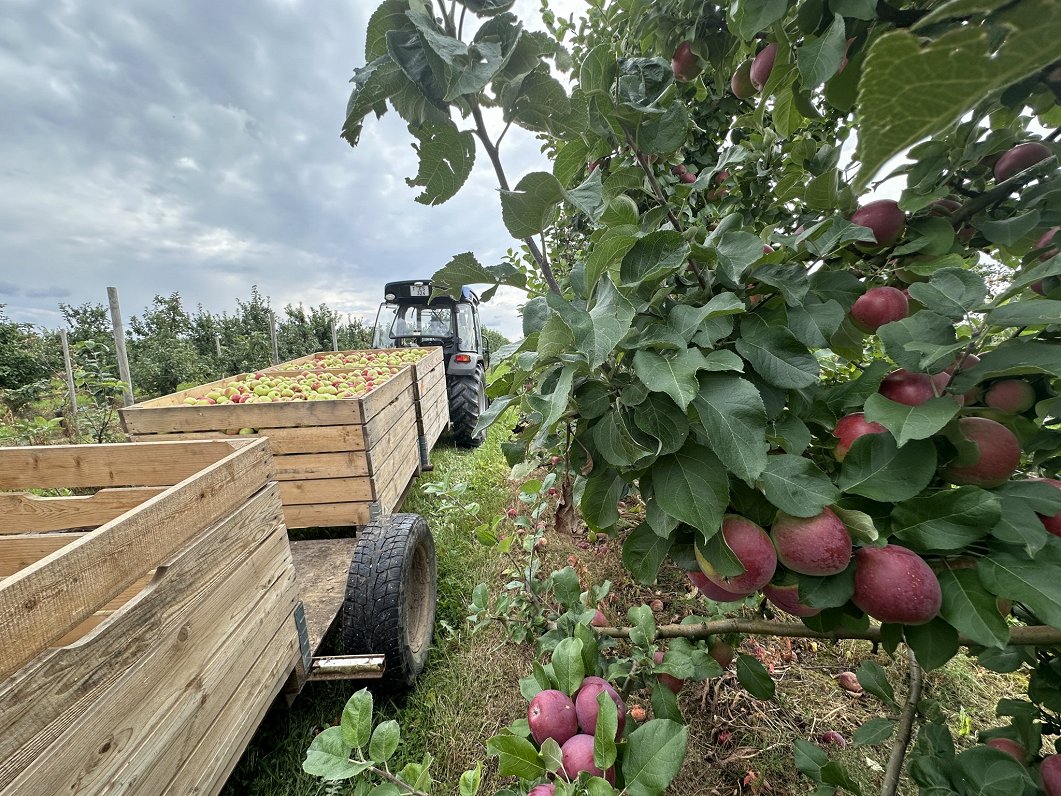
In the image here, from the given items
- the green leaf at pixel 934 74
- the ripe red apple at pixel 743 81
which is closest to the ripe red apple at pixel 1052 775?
the green leaf at pixel 934 74

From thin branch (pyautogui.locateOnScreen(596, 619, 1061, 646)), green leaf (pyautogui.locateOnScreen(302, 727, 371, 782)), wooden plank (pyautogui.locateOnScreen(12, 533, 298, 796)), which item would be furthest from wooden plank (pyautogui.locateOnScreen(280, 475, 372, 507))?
green leaf (pyautogui.locateOnScreen(302, 727, 371, 782))

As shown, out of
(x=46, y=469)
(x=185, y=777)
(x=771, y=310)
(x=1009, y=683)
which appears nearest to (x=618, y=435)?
(x=771, y=310)

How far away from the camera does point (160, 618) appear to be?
0.98 m

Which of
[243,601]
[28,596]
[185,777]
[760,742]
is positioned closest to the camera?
[28,596]

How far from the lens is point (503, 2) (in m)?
0.59

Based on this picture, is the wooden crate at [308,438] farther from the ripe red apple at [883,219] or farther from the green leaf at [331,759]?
the ripe red apple at [883,219]

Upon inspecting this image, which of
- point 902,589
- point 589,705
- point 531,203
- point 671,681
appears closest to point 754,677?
point 671,681

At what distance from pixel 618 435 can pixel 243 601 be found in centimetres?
134

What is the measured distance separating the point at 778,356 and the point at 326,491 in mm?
2520

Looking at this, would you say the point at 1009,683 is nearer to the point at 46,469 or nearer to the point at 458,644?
the point at 458,644

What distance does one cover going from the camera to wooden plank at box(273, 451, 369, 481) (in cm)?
247

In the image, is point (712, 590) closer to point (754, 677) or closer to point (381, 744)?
point (754, 677)

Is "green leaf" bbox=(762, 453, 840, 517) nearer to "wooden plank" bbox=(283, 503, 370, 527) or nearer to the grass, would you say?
the grass

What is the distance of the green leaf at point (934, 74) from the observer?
0.74 feet
